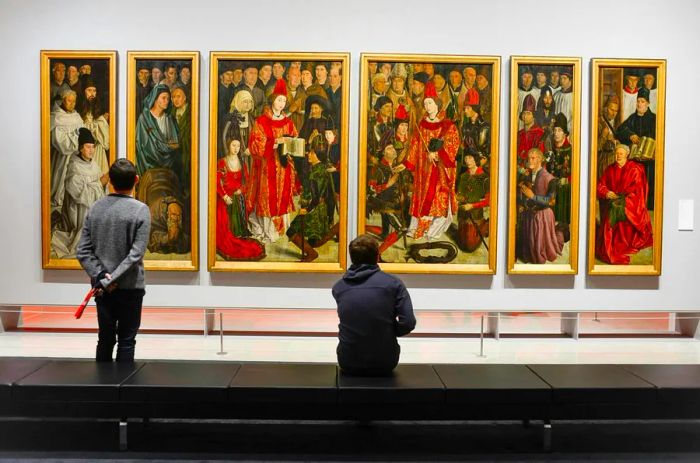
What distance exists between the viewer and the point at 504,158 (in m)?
8.06

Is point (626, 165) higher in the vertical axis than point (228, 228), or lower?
higher

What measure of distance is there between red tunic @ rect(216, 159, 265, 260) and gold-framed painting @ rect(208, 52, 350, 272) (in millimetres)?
14

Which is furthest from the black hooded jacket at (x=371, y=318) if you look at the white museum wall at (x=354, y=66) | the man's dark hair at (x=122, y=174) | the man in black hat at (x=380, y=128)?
the man in black hat at (x=380, y=128)

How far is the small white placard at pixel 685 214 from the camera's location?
8164mm

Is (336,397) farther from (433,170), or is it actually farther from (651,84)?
(651,84)

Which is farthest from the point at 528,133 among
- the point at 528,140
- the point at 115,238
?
the point at 115,238

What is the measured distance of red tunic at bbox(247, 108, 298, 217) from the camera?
7.91 m

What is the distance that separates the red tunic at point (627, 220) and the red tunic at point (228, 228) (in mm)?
4818

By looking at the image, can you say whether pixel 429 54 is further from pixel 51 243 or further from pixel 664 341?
pixel 51 243

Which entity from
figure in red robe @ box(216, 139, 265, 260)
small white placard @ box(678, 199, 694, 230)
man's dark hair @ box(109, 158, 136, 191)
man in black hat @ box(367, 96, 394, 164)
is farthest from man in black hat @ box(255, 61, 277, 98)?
small white placard @ box(678, 199, 694, 230)

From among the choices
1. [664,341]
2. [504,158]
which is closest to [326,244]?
[504,158]

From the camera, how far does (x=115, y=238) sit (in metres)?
5.12

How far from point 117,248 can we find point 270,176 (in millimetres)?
3106

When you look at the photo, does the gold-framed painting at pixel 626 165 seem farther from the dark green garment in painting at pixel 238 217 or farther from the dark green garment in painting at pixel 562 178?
the dark green garment in painting at pixel 238 217
